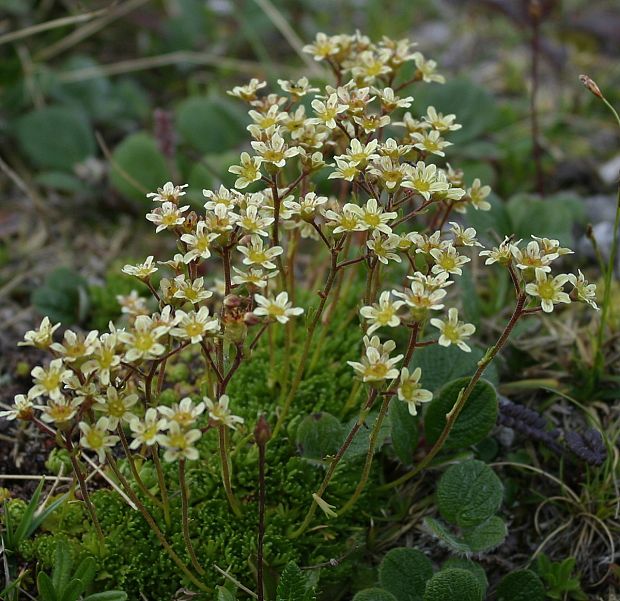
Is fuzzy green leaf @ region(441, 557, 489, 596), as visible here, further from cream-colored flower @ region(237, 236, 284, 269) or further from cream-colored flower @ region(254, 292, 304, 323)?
cream-colored flower @ region(237, 236, 284, 269)

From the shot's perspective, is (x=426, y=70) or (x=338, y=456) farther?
(x=426, y=70)

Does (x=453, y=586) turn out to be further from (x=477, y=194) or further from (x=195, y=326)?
(x=477, y=194)

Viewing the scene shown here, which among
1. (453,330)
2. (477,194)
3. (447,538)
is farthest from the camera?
(477,194)

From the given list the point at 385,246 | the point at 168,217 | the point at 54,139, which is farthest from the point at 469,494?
the point at 54,139

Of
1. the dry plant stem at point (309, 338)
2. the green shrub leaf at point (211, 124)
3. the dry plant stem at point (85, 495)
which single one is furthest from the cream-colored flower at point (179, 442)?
the green shrub leaf at point (211, 124)

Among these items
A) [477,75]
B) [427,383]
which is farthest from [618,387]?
[477,75]

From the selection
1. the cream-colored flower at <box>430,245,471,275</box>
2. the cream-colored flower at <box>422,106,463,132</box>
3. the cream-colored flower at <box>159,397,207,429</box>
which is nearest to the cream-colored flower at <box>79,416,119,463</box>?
the cream-colored flower at <box>159,397,207,429</box>
